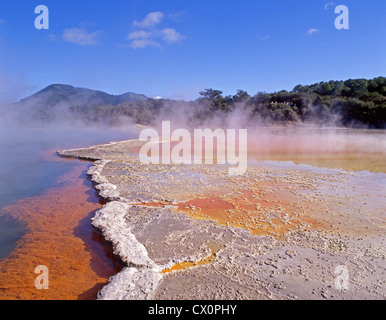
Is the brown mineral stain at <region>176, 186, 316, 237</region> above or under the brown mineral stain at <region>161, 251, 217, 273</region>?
above

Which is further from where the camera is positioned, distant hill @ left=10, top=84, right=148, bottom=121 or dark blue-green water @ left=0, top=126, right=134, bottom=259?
distant hill @ left=10, top=84, right=148, bottom=121

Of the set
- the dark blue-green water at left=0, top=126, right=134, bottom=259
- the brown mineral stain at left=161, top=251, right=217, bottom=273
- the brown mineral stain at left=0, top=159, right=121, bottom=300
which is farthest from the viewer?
the dark blue-green water at left=0, top=126, right=134, bottom=259

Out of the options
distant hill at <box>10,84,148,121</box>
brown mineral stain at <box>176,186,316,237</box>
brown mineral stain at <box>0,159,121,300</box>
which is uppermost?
distant hill at <box>10,84,148,121</box>

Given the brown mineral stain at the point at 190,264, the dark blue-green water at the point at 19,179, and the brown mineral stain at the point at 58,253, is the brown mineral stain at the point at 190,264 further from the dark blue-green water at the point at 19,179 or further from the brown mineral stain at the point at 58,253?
the dark blue-green water at the point at 19,179

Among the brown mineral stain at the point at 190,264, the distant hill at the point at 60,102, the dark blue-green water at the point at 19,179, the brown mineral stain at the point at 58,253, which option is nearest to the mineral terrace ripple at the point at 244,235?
the brown mineral stain at the point at 190,264

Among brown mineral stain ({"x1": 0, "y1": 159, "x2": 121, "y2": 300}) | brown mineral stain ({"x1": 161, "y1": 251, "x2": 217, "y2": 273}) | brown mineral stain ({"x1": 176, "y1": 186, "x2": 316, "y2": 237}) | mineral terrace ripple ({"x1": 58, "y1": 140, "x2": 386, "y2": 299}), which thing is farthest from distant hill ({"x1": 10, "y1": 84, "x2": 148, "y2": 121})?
brown mineral stain ({"x1": 161, "y1": 251, "x2": 217, "y2": 273})

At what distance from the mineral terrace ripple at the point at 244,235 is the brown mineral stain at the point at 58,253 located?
0.21 m

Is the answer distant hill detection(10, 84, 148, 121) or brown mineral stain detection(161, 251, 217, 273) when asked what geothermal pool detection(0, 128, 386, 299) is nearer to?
brown mineral stain detection(161, 251, 217, 273)

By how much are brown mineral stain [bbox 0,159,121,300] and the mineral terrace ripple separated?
0.70 ft

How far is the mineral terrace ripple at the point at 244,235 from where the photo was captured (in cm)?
223

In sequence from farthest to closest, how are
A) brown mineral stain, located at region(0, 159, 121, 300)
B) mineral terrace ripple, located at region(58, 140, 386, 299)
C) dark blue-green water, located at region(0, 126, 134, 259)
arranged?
dark blue-green water, located at region(0, 126, 134, 259) → brown mineral stain, located at region(0, 159, 121, 300) → mineral terrace ripple, located at region(58, 140, 386, 299)

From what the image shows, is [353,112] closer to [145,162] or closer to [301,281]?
[145,162]

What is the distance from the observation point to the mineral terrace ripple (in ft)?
7.32

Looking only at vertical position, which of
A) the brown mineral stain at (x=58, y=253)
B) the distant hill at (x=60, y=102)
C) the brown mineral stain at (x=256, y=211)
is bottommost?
the brown mineral stain at (x=58, y=253)
